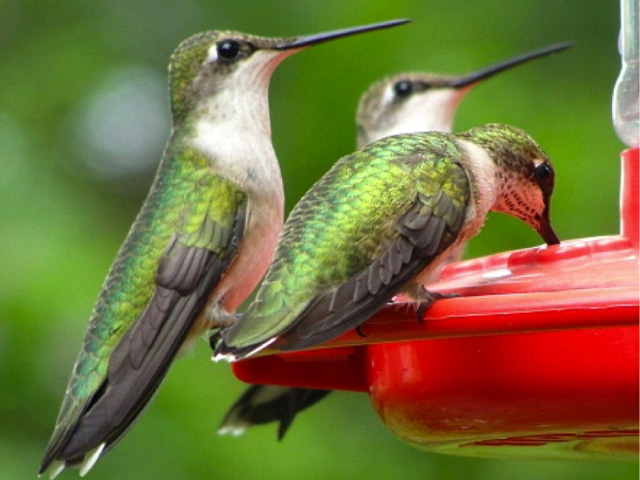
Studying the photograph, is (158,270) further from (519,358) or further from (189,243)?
(519,358)

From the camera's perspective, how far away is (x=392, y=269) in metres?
3.61

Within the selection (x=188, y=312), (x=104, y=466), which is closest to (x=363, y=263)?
(x=188, y=312)

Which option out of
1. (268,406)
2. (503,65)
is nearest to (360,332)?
(268,406)

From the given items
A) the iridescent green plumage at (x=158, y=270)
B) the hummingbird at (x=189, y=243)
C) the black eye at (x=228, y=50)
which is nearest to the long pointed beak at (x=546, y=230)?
the hummingbird at (x=189, y=243)

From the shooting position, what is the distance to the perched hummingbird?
347cm

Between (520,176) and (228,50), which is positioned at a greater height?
(228,50)

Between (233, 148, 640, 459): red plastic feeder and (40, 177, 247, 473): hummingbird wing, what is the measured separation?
65 centimetres

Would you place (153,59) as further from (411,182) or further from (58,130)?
(411,182)

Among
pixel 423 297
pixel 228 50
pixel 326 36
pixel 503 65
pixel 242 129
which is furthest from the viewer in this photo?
pixel 503 65

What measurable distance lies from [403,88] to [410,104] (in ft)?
0.55

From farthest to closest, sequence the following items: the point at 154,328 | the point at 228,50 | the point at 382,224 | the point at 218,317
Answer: the point at 228,50, the point at 218,317, the point at 154,328, the point at 382,224

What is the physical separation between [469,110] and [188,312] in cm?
224

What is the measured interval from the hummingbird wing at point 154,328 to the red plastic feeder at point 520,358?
0.65 metres

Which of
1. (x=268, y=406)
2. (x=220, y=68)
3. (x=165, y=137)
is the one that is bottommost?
(x=268, y=406)
